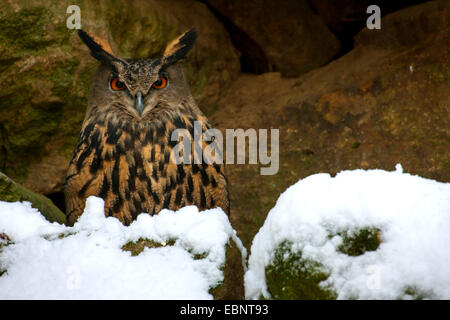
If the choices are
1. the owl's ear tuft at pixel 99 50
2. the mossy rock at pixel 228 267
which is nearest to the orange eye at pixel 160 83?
the owl's ear tuft at pixel 99 50

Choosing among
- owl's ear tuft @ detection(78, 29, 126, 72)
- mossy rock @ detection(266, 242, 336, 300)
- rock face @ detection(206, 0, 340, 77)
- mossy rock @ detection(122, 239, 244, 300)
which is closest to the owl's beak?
owl's ear tuft @ detection(78, 29, 126, 72)

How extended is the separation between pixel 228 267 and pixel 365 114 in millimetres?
2481

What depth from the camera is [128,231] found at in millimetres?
1769

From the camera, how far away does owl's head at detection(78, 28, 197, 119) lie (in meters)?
2.72

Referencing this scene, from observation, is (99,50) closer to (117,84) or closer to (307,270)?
(117,84)

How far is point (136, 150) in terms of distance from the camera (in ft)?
9.00

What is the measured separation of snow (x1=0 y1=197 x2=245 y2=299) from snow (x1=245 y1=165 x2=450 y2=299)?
183 mm

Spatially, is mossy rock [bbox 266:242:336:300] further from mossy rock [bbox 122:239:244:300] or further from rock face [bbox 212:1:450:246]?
rock face [bbox 212:1:450:246]

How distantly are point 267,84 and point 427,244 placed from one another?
3216 millimetres

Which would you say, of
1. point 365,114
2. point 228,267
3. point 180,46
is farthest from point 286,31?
point 228,267

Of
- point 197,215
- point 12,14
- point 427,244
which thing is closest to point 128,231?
point 197,215

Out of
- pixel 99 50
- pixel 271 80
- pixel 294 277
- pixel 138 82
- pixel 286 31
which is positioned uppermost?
pixel 286 31

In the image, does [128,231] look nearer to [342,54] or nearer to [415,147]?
[415,147]
